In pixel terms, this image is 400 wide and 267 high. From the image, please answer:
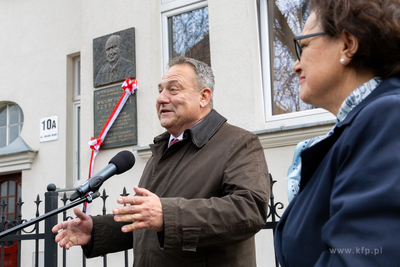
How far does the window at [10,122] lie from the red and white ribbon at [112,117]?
108 inches

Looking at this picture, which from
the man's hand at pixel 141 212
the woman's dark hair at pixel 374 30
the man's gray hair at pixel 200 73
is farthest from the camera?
the man's gray hair at pixel 200 73

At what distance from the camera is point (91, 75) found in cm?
631

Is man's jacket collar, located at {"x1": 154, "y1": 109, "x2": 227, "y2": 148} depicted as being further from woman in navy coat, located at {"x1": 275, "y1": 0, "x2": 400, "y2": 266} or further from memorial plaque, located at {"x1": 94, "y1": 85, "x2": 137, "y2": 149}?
memorial plaque, located at {"x1": 94, "y1": 85, "x2": 137, "y2": 149}

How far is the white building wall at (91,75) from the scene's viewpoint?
512 centimetres

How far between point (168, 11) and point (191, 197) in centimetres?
444

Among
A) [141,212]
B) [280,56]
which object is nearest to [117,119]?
[280,56]

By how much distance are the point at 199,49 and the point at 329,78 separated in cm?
466

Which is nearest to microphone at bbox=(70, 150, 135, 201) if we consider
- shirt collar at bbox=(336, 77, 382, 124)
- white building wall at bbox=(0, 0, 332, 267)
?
shirt collar at bbox=(336, 77, 382, 124)

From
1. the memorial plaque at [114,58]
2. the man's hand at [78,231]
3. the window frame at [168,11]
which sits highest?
the window frame at [168,11]

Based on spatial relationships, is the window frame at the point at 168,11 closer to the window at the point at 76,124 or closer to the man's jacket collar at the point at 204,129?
the window at the point at 76,124

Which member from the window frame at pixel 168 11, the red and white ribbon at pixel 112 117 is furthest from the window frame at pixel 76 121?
the window frame at pixel 168 11

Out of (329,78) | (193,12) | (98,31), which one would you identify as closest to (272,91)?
(193,12)

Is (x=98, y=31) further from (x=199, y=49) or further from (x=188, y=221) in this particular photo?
(x=188, y=221)

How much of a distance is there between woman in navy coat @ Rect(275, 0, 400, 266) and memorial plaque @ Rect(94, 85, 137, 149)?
4405 millimetres
